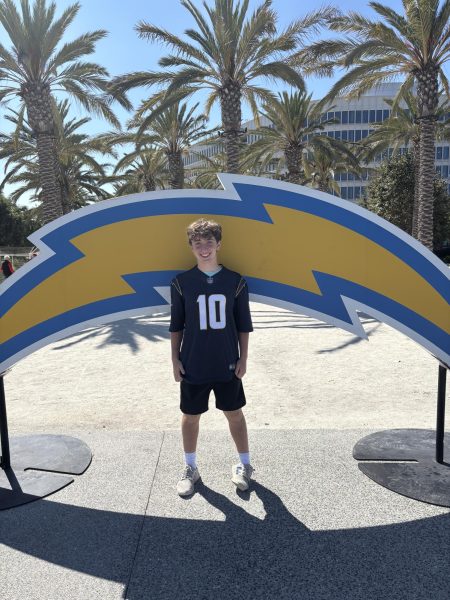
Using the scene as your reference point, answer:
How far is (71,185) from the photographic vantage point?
89.5ft

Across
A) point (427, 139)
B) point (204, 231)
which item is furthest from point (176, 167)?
point (204, 231)

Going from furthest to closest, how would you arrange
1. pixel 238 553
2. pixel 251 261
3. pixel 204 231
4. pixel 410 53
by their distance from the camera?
pixel 410 53
pixel 251 261
pixel 204 231
pixel 238 553

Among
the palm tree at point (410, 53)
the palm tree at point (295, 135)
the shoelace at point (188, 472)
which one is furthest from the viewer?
the palm tree at point (295, 135)

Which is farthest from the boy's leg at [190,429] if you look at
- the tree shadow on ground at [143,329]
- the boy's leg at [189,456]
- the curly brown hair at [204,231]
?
the tree shadow on ground at [143,329]

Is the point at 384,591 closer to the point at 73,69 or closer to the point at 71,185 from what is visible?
the point at 73,69

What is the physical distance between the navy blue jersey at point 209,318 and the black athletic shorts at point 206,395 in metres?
0.06

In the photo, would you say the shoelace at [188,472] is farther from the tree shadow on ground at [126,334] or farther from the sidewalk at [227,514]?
the tree shadow on ground at [126,334]

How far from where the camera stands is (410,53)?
1291cm

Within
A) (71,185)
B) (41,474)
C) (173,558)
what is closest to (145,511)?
(173,558)

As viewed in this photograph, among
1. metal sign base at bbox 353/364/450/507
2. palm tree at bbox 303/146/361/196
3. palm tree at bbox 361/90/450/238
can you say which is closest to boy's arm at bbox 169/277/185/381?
A: metal sign base at bbox 353/364/450/507

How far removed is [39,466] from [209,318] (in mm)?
1843

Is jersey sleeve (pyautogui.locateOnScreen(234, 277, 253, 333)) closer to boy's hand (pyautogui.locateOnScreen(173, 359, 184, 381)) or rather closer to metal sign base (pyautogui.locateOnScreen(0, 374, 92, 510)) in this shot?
boy's hand (pyautogui.locateOnScreen(173, 359, 184, 381))

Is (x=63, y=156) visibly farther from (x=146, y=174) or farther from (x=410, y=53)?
(x=410, y=53)

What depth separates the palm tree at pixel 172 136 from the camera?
1967cm
